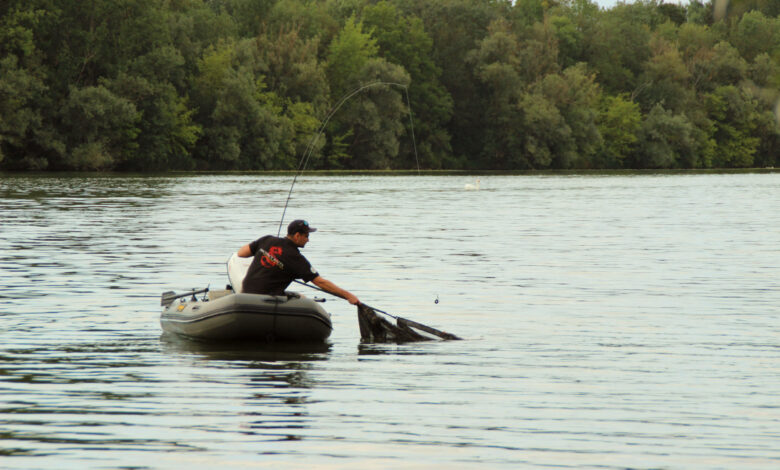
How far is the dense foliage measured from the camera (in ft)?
259

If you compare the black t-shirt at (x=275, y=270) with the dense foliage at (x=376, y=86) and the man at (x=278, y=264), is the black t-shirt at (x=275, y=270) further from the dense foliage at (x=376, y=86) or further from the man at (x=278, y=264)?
the dense foliage at (x=376, y=86)

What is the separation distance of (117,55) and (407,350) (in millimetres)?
72263

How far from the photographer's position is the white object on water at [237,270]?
13.9 m

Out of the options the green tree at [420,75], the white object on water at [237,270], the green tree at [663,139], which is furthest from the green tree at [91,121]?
the white object on water at [237,270]

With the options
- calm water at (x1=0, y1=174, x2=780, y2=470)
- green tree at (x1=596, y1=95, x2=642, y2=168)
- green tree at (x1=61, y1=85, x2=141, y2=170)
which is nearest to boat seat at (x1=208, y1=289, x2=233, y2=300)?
calm water at (x1=0, y1=174, x2=780, y2=470)

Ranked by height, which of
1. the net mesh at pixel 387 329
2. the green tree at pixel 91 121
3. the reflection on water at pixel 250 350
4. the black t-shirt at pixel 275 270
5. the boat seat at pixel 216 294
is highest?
the green tree at pixel 91 121

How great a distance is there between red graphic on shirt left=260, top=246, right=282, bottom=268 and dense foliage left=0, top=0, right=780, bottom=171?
56.5 m

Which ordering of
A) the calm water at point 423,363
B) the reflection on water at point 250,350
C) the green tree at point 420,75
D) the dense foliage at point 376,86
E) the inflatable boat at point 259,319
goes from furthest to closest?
the green tree at point 420,75
the dense foliage at point 376,86
the inflatable boat at point 259,319
the reflection on water at point 250,350
the calm water at point 423,363

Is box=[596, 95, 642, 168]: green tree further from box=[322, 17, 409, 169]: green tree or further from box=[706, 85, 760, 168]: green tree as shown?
box=[322, 17, 409, 169]: green tree

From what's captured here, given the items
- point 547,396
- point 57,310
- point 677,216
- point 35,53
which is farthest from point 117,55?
point 547,396

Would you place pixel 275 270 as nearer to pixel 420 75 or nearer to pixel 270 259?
pixel 270 259

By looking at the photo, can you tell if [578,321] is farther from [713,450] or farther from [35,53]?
[35,53]

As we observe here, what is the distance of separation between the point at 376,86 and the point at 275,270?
83.0m

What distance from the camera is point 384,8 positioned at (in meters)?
115
